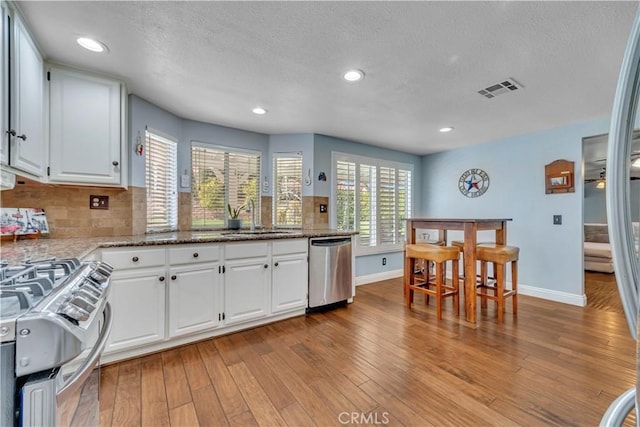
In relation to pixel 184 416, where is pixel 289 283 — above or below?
above

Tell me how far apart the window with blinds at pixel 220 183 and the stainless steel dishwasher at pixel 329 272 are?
1127 millimetres

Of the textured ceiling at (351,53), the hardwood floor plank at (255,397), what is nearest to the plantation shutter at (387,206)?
the textured ceiling at (351,53)

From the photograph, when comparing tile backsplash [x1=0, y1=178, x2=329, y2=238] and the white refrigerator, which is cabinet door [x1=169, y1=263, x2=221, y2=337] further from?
the white refrigerator

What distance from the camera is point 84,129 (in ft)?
7.04

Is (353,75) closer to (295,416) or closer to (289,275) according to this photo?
(289,275)

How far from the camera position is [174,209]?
3146mm

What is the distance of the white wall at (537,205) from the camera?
11.0 ft

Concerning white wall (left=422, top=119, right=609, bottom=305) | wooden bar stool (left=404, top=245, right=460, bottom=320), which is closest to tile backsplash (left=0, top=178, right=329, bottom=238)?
wooden bar stool (left=404, top=245, right=460, bottom=320)

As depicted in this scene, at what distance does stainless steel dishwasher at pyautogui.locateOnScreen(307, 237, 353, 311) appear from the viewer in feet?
10.0

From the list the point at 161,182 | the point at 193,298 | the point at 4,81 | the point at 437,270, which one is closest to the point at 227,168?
the point at 161,182

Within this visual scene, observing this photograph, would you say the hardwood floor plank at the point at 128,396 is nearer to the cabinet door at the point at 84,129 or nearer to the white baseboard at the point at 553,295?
the cabinet door at the point at 84,129

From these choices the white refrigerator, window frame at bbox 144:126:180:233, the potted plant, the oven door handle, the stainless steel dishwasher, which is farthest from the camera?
the potted plant

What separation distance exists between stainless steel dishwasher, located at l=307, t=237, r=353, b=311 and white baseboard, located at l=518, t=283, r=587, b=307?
2.48 meters

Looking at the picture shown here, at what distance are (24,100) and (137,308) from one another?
149cm
